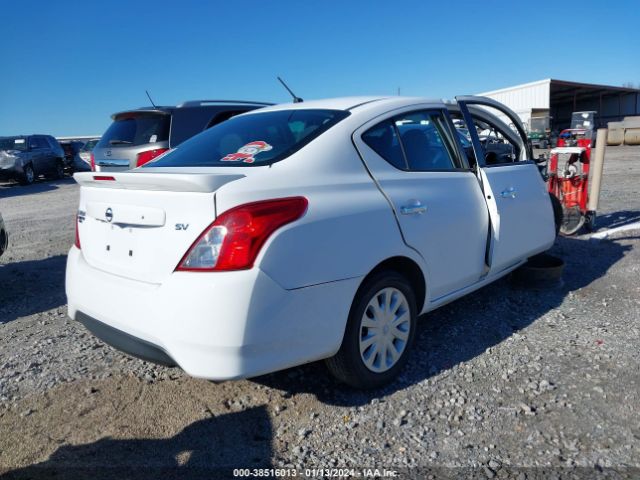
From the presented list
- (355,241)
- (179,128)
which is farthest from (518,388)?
(179,128)

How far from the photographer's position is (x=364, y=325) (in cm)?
282

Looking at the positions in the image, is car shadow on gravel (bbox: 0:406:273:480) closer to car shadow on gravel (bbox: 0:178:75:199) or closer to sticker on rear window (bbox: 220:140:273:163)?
sticker on rear window (bbox: 220:140:273:163)

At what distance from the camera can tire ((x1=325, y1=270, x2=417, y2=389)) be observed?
273 centimetres

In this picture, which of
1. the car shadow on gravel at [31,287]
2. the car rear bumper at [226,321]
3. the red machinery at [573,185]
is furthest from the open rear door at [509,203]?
the car shadow on gravel at [31,287]

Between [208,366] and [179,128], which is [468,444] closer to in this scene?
[208,366]

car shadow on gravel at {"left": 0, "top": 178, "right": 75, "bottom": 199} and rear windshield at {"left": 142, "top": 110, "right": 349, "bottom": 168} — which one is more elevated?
rear windshield at {"left": 142, "top": 110, "right": 349, "bottom": 168}

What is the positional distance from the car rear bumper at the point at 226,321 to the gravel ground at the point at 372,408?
449mm

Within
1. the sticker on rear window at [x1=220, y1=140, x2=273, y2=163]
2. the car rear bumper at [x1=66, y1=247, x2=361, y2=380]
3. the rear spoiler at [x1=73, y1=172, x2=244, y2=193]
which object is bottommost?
the car rear bumper at [x1=66, y1=247, x2=361, y2=380]

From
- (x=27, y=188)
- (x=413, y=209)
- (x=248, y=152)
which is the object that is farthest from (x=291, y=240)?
(x=27, y=188)

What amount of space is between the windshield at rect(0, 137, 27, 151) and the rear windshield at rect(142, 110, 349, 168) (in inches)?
686

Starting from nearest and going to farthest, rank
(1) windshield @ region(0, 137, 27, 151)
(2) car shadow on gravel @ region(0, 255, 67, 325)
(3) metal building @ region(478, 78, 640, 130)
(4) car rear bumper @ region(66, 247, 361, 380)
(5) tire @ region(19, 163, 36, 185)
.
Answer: (4) car rear bumper @ region(66, 247, 361, 380) → (2) car shadow on gravel @ region(0, 255, 67, 325) → (5) tire @ region(19, 163, 36, 185) → (1) windshield @ region(0, 137, 27, 151) → (3) metal building @ region(478, 78, 640, 130)

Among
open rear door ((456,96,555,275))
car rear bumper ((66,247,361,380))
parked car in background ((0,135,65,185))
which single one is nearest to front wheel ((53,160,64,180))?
parked car in background ((0,135,65,185))

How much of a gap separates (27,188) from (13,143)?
2.03m

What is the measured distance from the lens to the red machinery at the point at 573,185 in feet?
21.7
